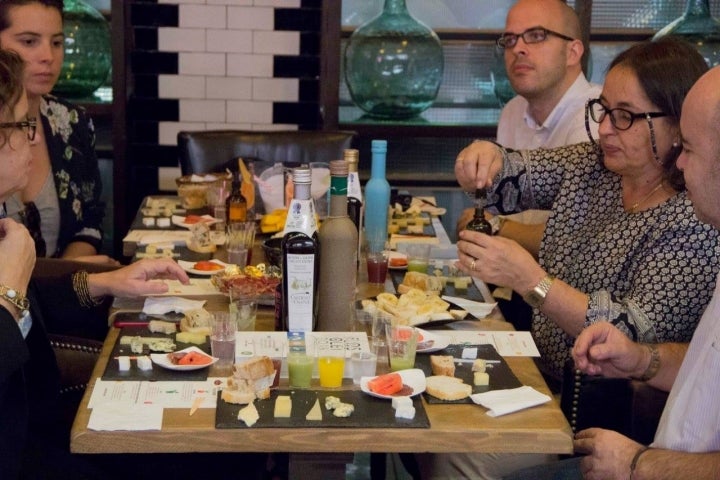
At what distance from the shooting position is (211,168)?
3959 mm

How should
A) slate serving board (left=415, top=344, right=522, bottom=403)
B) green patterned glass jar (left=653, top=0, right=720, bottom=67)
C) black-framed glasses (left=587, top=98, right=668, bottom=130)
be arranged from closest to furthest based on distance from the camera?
slate serving board (left=415, top=344, right=522, bottom=403)
black-framed glasses (left=587, top=98, right=668, bottom=130)
green patterned glass jar (left=653, top=0, right=720, bottom=67)

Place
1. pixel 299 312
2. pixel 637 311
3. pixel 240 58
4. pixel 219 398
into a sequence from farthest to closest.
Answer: pixel 240 58 → pixel 637 311 → pixel 299 312 → pixel 219 398

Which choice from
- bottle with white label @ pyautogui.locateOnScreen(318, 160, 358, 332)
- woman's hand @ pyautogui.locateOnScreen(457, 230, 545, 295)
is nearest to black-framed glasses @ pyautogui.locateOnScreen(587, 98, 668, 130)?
woman's hand @ pyautogui.locateOnScreen(457, 230, 545, 295)

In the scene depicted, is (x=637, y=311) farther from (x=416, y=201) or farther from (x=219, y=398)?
(x=416, y=201)

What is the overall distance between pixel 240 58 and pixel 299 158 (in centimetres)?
98

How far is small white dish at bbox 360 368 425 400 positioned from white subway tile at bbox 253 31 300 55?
10.1 feet

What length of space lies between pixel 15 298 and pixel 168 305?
0.43m

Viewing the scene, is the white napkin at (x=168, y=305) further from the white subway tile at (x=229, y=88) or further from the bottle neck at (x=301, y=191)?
the white subway tile at (x=229, y=88)

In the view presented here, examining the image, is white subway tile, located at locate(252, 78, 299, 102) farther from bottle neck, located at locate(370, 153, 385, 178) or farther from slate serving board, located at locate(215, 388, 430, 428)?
slate serving board, located at locate(215, 388, 430, 428)

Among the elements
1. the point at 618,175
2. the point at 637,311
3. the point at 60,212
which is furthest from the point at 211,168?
the point at 637,311

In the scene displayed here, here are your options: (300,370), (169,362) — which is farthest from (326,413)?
(169,362)

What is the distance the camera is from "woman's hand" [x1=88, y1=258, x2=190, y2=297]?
2.38 meters

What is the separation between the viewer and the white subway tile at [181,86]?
477 cm

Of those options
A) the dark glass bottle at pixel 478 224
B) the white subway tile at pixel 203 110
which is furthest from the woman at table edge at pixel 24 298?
the white subway tile at pixel 203 110
